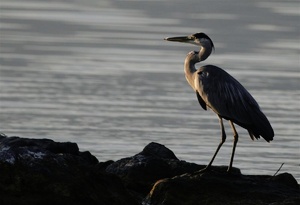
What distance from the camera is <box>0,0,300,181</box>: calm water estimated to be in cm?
1644

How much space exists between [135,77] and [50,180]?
1024cm

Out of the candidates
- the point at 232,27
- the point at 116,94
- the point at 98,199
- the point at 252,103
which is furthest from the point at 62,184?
the point at 232,27

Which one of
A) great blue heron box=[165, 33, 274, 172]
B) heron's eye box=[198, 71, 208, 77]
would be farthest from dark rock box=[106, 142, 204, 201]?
heron's eye box=[198, 71, 208, 77]

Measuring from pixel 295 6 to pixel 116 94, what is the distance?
15645 mm

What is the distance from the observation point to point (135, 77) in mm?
20859

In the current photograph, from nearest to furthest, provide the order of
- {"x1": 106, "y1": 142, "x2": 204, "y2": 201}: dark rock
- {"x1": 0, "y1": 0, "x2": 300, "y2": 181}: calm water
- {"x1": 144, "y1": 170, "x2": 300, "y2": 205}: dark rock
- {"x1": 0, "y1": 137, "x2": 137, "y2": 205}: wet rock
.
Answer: {"x1": 0, "y1": 137, "x2": 137, "y2": 205}: wet rock → {"x1": 144, "y1": 170, "x2": 300, "y2": 205}: dark rock → {"x1": 106, "y1": 142, "x2": 204, "y2": 201}: dark rock → {"x1": 0, "y1": 0, "x2": 300, "y2": 181}: calm water

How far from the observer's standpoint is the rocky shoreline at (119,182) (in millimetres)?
10688

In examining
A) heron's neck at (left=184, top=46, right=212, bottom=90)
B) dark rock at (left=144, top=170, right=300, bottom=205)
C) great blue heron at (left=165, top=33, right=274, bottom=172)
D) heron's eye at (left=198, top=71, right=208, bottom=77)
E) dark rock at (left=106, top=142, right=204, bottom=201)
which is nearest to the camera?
dark rock at (left=144, top=170, right=300, bottom=205)

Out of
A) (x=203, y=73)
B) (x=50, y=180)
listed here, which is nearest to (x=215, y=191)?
(x=50, y=180)

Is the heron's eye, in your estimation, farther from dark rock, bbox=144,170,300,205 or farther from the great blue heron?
dark rock, bbox=144,170,300,205

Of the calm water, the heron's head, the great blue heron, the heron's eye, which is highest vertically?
the heron's head

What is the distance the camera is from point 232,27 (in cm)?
2922

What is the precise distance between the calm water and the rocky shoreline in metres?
2.79

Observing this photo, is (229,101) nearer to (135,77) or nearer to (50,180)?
(50,180)
